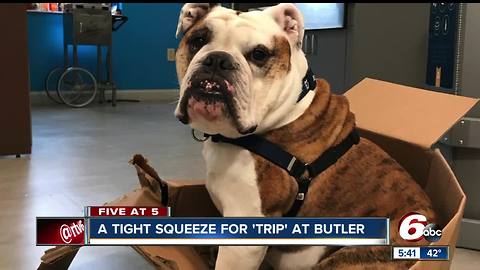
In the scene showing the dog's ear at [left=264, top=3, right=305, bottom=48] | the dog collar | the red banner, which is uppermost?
the dog's ear at [left=264, top=3, right=305, bottom=48]

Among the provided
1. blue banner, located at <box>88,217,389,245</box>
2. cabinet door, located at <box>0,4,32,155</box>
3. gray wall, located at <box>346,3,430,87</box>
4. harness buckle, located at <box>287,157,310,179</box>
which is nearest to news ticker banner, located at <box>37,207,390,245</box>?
blue banner, located at <box>88,217,389,245</box>

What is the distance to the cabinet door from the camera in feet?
10.1

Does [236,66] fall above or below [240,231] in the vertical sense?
above

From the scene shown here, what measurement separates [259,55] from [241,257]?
1.31ft

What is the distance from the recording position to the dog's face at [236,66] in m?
0.99

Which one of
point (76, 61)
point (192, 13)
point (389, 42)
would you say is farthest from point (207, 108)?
point (76, 61)

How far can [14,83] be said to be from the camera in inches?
122

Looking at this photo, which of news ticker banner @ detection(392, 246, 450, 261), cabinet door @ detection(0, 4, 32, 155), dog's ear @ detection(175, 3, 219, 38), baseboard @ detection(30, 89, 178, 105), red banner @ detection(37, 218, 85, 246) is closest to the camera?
news ticker banner @ detection(392, 246, 450, 261)

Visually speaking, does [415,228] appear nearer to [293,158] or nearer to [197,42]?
[293,158]

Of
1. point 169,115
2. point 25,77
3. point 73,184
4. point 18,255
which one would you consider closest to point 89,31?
point 169,115

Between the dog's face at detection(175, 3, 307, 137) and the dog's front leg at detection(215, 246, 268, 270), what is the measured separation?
0.23 meters

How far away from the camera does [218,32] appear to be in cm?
106

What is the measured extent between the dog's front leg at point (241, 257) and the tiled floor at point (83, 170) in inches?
22.8

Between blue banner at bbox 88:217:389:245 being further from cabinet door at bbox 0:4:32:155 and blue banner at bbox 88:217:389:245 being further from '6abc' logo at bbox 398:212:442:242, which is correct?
cabinet door at bbox 0:4:32:155
